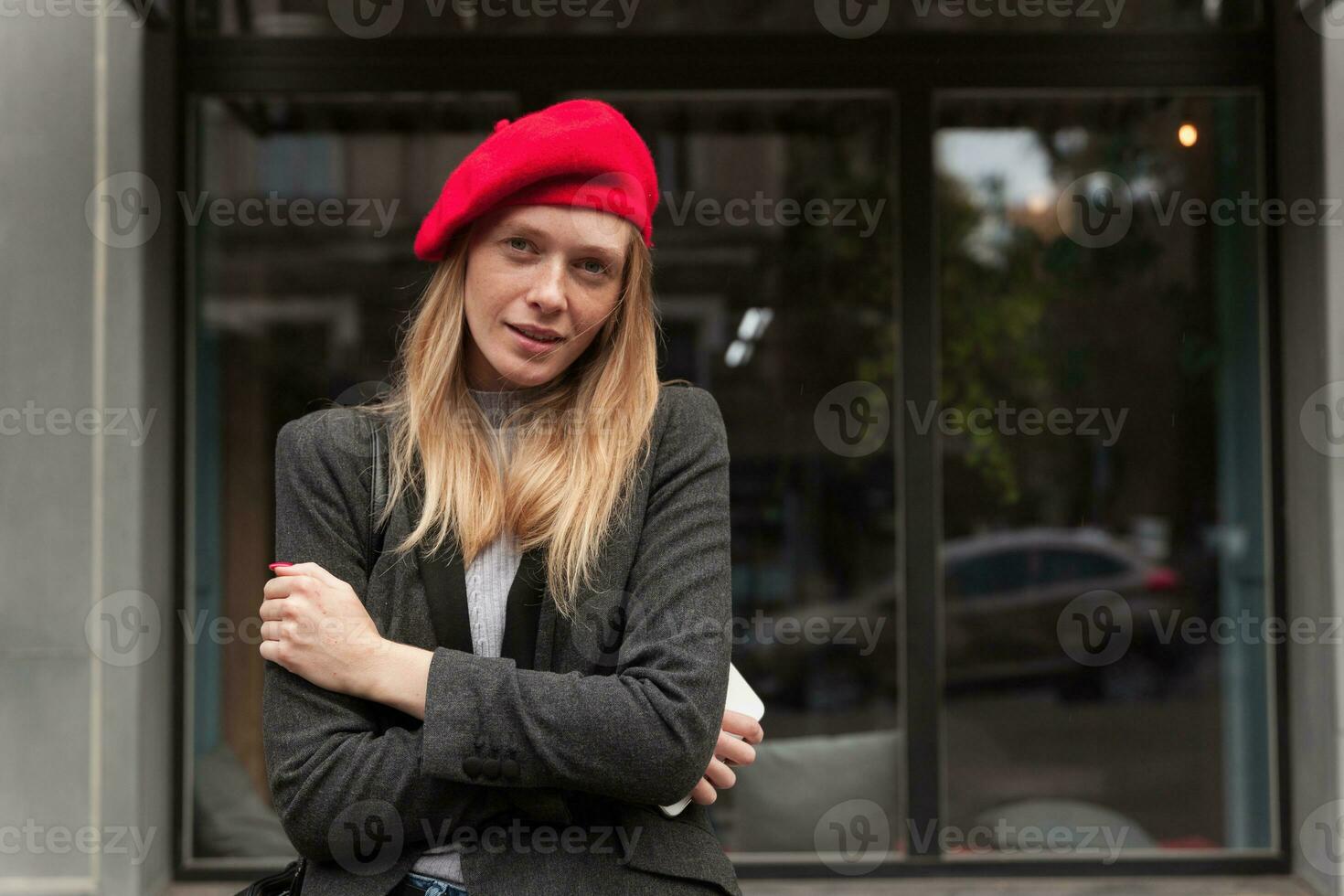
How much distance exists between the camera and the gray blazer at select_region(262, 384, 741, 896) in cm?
136

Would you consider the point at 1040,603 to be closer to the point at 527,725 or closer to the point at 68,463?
the point at 68,463

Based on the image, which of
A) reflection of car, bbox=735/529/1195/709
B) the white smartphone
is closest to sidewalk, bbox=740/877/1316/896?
reflection of car, bbox=735/529/1195/709

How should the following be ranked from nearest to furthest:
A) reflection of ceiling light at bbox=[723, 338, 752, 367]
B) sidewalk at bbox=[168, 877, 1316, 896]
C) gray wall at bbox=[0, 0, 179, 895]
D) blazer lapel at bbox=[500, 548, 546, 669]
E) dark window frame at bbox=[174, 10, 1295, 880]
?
blazer lapel at bbox=[500, 548, 546, 669], gray wall at bbox=[0, 0, 179, 895], sidewalk at bbox=[168, 877, 1316, 896], dark window frame at bbox=[174, 10, 1295, 880], reflection of ceiling light at bbox=[723, 338, 752, 367]

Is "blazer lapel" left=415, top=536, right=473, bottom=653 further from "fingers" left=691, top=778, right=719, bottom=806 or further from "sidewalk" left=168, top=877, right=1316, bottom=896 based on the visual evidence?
"sidewalk" left=168, top=877, right=1316, bottom=896

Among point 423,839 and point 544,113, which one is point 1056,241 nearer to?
point 544,113

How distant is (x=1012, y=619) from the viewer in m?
4.43

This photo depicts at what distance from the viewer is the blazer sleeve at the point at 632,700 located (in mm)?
1351

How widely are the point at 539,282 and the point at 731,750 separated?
2.15 ft

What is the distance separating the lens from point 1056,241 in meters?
4.49

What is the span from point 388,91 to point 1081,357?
2.62 meters

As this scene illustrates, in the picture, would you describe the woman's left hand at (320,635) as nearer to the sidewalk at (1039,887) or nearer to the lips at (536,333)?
the lips at (536,333)

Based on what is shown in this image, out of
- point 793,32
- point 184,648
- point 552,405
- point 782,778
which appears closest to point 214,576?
point 184,648

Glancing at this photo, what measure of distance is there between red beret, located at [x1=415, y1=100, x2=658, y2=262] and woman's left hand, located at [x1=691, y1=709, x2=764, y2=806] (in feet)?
2.19

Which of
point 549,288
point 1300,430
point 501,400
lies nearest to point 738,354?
point 1300,430
